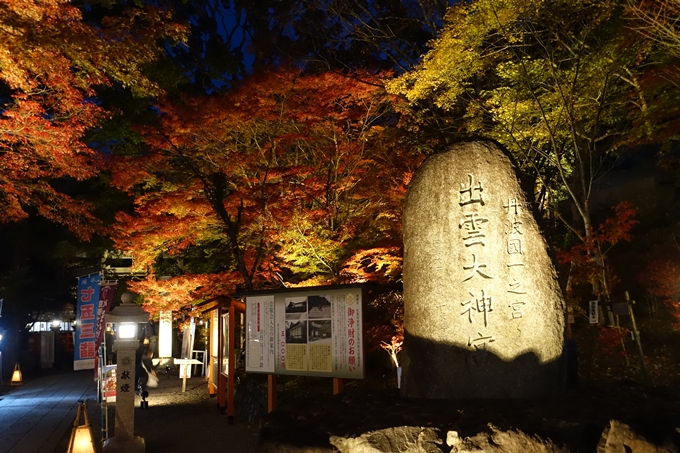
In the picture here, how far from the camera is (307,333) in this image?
8.18m

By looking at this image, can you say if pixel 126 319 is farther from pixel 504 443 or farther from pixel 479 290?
pixel 504 443

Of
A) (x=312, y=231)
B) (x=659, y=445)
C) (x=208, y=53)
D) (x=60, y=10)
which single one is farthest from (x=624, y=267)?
(x=208, y=53)

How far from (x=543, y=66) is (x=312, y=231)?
6559mm

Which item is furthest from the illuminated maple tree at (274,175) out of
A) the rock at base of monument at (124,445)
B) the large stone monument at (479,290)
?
the large stone monument at (479,290)

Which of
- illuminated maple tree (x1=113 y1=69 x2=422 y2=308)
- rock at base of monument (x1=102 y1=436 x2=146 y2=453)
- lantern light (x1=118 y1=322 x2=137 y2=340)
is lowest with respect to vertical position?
Answer: rock at base of monument (x1=102 y1=436 x2=146 y2=453)

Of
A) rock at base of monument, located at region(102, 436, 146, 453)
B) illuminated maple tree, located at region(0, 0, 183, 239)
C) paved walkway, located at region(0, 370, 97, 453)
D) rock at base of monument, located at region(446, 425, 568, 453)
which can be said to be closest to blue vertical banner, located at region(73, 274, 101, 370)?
paved walkway, located at region(0, 370, 97, 453)

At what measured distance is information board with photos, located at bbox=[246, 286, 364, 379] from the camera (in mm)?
7625

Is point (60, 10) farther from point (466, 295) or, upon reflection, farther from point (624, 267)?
point (624, 267)

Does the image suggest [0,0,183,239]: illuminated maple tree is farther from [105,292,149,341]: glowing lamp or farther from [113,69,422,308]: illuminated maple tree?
[105,292,149,341]: glowing lamp

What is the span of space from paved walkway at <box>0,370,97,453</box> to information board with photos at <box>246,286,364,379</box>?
461 centimetres

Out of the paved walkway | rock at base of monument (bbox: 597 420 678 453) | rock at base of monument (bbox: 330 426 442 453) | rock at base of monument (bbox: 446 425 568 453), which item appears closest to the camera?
rock at base of monument (bbox: 597 420 678 453)

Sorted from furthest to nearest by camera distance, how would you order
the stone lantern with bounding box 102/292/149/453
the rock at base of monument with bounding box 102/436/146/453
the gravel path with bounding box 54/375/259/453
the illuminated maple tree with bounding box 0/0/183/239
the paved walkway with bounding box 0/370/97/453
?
the paved walkway with bounding box 0/370/97/453 < the gravel path with bounding box 54/375/259/453 < the stone lantern with bounding box 102/292/149/453 < the rock at base of monument with bounding box 102/436/146/453 < the illuminated maple tree with bounding box 0/0/183/239

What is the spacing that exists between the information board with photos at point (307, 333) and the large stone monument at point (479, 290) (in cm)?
149

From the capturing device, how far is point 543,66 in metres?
11.4
